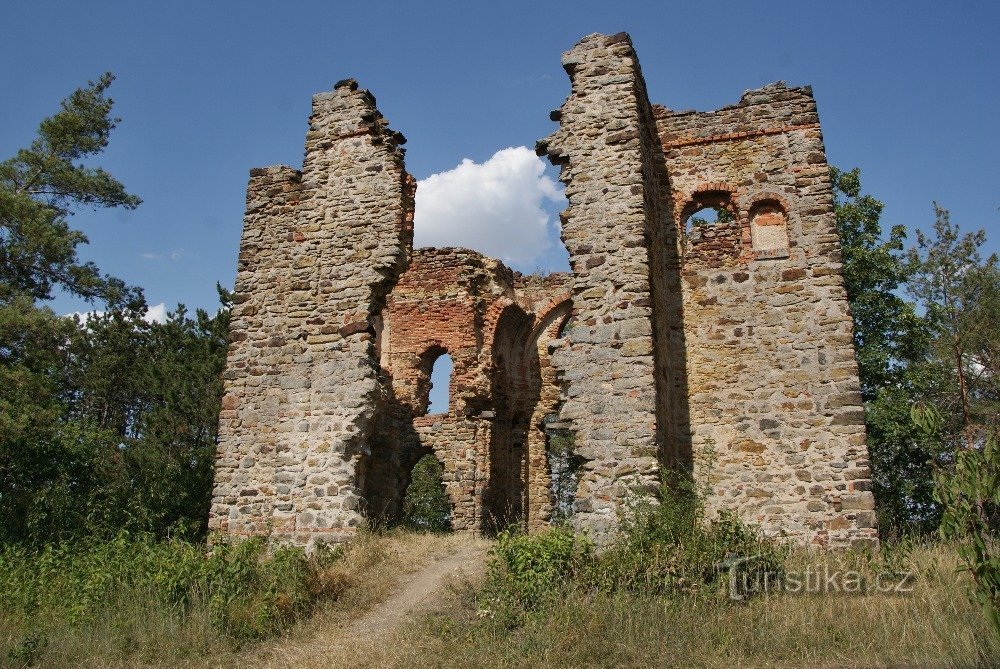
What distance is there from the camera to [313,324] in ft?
33.1

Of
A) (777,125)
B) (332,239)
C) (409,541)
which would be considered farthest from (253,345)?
(777,125)

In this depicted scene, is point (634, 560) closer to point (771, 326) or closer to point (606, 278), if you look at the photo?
point (606, 278)

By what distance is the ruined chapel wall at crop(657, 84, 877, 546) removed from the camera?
8750 millimetres

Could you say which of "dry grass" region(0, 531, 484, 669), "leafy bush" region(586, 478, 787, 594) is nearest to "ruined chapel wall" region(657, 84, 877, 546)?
"leafy bush" region(586, 478, 787, 594)

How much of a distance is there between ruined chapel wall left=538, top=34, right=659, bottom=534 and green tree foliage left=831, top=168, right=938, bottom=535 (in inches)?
347

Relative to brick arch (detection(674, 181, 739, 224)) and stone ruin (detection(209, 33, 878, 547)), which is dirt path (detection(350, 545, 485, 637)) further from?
brick arch (detection(674, 181, 739, 224))

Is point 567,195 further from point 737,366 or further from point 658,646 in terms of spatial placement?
point 658,646

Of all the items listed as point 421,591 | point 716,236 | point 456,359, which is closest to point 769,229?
point 716,236

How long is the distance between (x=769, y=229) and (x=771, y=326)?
56.5 inches

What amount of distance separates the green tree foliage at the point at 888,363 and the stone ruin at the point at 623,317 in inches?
269

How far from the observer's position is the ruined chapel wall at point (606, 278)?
8.00 meters

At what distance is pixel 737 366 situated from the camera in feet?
31.0

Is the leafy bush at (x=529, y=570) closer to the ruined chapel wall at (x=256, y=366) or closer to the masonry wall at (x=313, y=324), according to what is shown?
the masonry wall at (x=313, y=324)

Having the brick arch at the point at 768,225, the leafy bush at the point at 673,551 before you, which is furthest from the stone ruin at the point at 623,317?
the leafy bush at the point at 673,551
